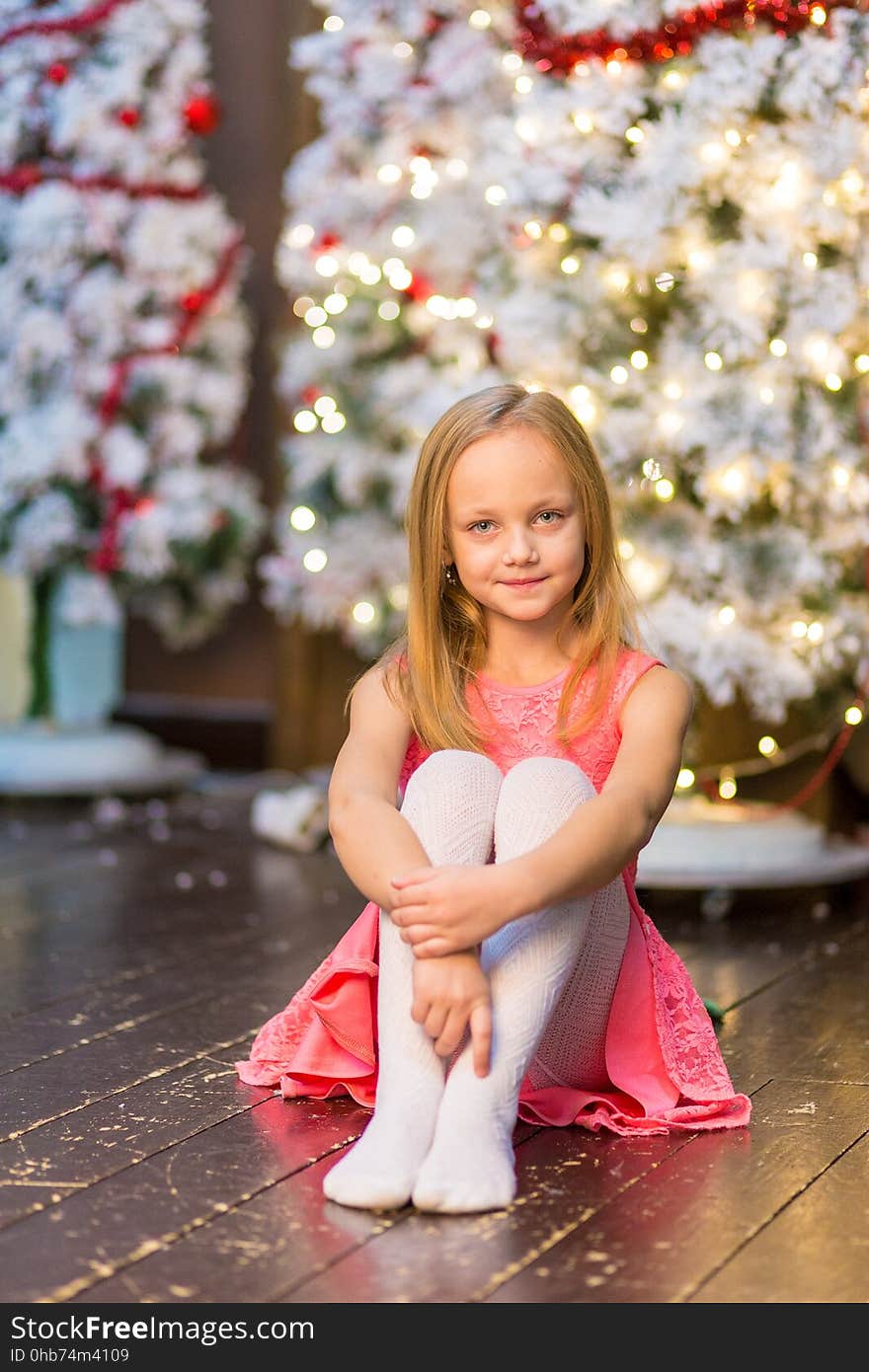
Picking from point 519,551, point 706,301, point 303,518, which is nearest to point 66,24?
point 303,518

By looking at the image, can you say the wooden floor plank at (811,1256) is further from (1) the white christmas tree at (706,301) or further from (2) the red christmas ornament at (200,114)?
(2) the red christmas ornament at (200,114)

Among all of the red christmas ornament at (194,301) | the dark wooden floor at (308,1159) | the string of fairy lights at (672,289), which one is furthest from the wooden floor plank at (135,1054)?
the red christmas ornament at (194,301)

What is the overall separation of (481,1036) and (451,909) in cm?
11

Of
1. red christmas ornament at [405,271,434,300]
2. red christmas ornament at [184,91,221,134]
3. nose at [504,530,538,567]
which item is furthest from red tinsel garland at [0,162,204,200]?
nose at [504,530,538,567]

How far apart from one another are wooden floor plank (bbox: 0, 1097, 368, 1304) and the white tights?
0.10 metres

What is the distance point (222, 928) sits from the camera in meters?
2.55

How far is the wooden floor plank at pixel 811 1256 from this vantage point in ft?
4.16

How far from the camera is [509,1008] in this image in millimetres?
1482

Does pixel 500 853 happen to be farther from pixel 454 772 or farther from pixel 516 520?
pixel 516 520

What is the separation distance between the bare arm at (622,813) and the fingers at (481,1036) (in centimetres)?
8

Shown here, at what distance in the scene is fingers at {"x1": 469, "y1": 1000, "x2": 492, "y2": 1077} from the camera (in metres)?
1.45

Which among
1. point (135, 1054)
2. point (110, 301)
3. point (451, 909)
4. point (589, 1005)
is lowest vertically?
point (135, 1054)

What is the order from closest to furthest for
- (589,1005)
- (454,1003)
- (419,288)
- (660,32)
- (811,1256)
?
(811,1256) → (454,1003) → (589,1005) → (660,32) → (419,288)

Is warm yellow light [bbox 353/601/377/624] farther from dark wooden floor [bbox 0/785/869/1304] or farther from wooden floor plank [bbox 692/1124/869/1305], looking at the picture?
wooden floor plank [bbox 692/1124/869/1305]
